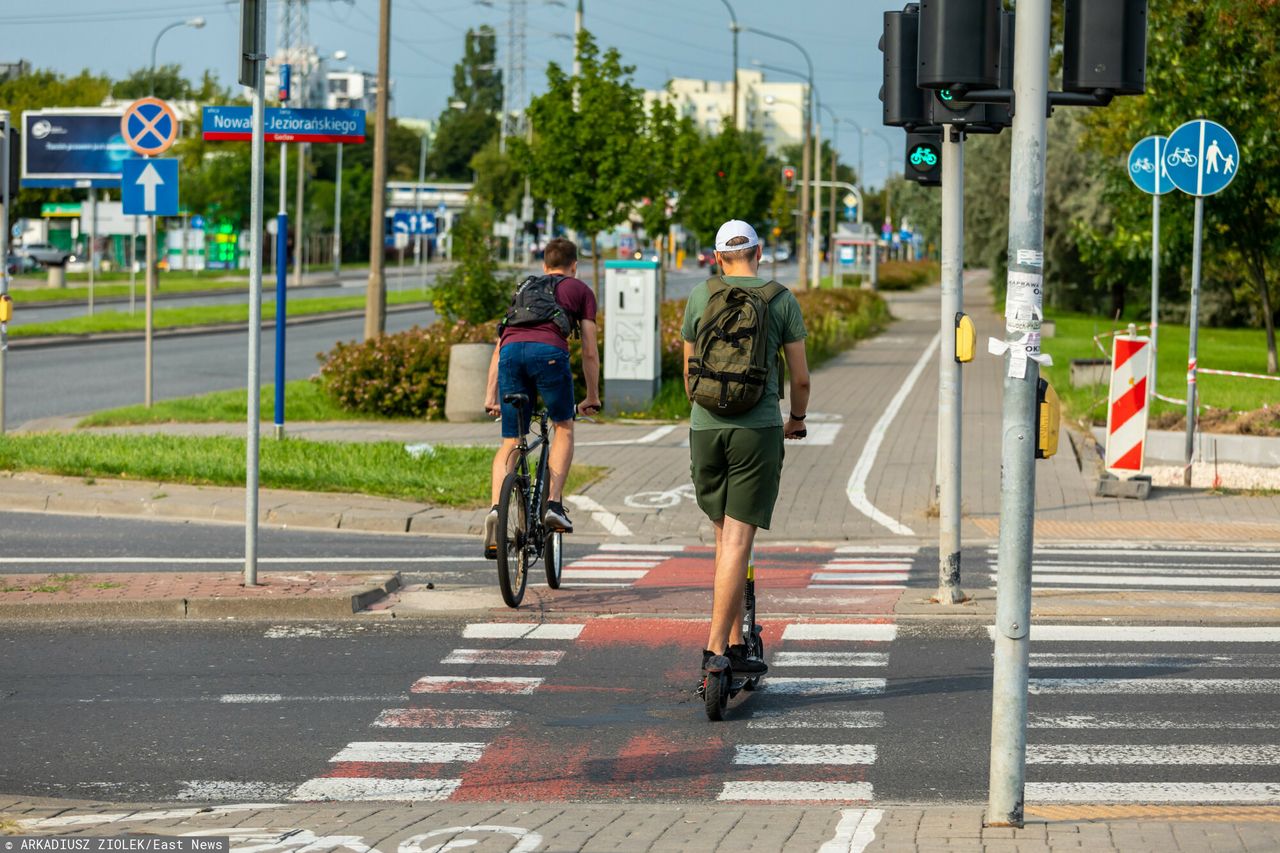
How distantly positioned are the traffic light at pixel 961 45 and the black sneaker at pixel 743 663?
8.83 feet

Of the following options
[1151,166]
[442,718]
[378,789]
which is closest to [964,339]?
[442,718]

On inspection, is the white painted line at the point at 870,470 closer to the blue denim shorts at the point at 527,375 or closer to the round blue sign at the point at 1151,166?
the round blue sign at the point at 1151,166

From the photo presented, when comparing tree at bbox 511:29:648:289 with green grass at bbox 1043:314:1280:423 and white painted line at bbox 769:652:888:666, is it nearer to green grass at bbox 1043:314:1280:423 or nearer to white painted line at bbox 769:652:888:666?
green grass at bbox 1043:314:1280:423

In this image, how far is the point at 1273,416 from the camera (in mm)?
17141

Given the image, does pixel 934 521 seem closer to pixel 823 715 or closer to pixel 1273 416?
pixel 1273 416

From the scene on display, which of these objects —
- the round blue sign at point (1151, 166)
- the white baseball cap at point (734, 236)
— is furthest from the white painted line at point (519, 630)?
the round blue sign at point (1151, 166)

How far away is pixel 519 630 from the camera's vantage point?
915 centimetres

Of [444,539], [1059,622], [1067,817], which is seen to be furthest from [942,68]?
[444,539]

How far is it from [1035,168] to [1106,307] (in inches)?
2090

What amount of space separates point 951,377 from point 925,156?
1.67 m

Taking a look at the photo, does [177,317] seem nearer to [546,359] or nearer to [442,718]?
[546,359]

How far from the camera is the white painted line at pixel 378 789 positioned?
6.23 meters

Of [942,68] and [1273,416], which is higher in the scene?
[942,68]

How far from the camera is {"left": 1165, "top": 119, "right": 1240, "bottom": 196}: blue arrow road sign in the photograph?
16.0 m
